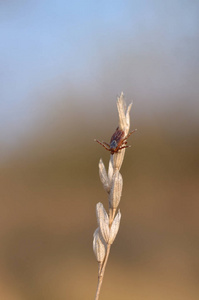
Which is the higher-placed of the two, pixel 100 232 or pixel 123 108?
pixel 123 108

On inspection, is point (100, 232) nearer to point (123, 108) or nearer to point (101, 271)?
point (101, 271)

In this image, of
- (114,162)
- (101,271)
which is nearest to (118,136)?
(114,162)

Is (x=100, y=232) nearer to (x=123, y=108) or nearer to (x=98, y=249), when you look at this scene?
(x=98, y=249)

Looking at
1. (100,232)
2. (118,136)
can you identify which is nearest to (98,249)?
(100,232)

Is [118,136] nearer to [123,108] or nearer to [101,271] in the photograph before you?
[123,108]

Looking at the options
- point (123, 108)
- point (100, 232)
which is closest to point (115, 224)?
point (100, 232)

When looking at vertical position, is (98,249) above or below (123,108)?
below

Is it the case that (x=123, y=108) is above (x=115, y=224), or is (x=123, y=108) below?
above
